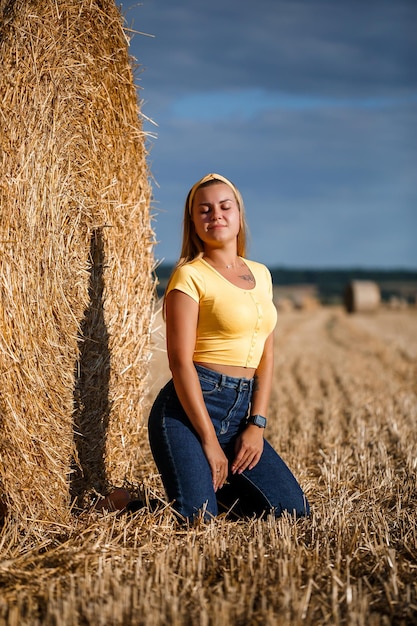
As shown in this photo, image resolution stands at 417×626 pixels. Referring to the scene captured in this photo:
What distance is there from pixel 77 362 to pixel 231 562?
1.32 meters

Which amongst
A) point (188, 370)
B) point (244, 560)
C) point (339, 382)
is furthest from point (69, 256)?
point (339, 382)

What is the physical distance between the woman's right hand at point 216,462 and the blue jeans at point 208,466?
0.03m

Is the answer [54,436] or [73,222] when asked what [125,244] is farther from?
[54,436]

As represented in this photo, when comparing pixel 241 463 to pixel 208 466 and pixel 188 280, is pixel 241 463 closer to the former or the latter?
pixel 208 466

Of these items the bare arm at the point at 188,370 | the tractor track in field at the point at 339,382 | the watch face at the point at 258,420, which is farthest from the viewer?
the tractor track in field at the point at 339,382

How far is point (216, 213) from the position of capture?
352cm

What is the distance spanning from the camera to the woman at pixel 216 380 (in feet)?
11.0

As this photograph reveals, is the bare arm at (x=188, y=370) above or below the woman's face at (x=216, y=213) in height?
below

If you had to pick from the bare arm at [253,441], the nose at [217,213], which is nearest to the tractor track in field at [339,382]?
the bare arm at [253,441]

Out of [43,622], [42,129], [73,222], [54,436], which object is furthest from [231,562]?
[42,129]

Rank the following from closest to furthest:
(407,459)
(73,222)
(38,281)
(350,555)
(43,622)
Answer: (43,622) < (350,555) < (38,281) < (73,222) < (407,459)

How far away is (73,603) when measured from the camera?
2500 millimetres

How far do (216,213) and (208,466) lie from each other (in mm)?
1142

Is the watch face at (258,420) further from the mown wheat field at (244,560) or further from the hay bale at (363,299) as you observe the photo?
the hay bale at (363,299)
